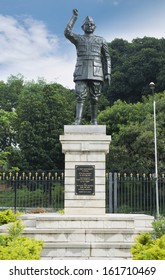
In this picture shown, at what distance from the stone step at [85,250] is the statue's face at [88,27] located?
6.41 m

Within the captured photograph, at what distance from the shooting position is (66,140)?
1120 centimetres

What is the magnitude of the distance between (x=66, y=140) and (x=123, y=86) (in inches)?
1123

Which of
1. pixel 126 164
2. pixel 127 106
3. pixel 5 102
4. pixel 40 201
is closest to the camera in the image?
pixel 40 201

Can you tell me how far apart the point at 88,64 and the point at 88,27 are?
1.21 meters

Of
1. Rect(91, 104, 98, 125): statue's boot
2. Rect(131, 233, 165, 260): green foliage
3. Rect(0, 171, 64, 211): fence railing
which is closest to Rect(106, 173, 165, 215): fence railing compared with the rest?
Rect(0, 171, 64, 211): fence railing

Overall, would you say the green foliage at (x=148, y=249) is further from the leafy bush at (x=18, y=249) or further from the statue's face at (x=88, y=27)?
the statue's face at (x=88, y=27)

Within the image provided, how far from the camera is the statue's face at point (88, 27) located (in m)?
12.0

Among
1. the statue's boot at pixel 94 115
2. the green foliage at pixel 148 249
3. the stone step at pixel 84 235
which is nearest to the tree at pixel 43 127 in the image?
the statue's boot at pixel 94 115

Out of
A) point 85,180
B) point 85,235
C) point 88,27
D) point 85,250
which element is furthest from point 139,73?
point 85,250

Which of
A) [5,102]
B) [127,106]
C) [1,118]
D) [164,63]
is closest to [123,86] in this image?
[164,63]

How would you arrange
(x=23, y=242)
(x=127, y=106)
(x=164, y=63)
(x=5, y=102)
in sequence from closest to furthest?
(x=23, y=242), (x=127, y=106), (x=164, y=63), (x=5, y=102)

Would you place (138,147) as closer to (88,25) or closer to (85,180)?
(88,25)

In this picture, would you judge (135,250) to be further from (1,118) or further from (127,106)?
(127,106)

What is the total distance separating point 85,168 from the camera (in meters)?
11.2
